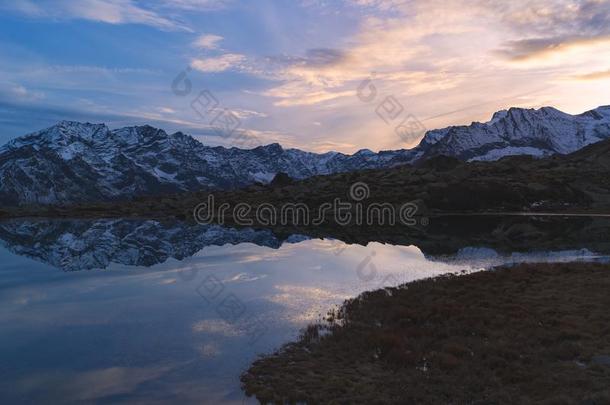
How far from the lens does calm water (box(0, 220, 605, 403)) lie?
69.0 feet

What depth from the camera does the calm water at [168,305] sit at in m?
21.0

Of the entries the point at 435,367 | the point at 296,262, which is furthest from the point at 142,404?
the point at 296,262

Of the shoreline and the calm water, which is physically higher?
the shoreline

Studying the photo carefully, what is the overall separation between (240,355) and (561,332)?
51.5 feet

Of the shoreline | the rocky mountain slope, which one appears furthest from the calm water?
the shoreline

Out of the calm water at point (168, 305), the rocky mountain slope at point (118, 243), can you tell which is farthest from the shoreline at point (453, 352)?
the rocky mountain slope at point (118, 243)

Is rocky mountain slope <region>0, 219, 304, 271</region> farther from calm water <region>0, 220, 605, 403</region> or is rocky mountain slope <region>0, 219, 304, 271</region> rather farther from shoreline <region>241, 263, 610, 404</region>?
shoreline <region>241, 263, 610, 404</region>

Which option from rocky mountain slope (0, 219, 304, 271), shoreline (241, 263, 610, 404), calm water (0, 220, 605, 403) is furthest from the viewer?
rocky mountain slope (0, 219, 304, 271)

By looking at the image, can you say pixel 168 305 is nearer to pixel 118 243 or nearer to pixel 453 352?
pixel 453 352

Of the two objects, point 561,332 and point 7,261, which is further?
point 7,261

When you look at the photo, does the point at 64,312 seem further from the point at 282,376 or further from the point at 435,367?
the point at 435,367

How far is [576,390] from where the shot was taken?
55.6 feet

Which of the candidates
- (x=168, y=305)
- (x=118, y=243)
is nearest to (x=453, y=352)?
(x=168, y=305)

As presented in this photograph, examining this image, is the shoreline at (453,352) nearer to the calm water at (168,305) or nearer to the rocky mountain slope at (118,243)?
the calm water at (168,305)
